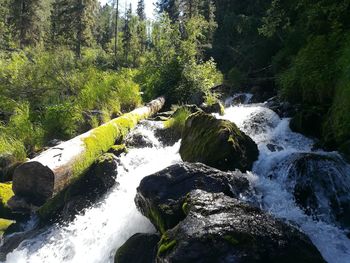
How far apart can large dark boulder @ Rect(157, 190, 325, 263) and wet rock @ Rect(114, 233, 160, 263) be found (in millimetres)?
1158

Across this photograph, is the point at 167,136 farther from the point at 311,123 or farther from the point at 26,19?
the point at 26,19

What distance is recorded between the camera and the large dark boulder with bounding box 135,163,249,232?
5926mm

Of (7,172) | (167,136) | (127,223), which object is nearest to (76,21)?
(167,136)

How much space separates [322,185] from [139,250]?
141 inches

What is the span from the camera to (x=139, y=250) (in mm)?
5996

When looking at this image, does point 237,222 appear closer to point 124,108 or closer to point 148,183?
point 148,183

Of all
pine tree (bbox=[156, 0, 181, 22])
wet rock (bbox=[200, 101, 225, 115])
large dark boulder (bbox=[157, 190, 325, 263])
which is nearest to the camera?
large dark boulder (bbox=[157, 190, 325, 263])

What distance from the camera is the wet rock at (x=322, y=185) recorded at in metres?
6.72

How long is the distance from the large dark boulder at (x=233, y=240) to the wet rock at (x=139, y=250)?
3.80 feet

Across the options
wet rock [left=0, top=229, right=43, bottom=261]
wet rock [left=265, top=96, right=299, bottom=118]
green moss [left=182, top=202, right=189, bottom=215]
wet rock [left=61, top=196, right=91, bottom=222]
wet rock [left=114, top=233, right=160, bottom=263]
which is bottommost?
wet rock [left=0, top=229, right=43, bottom=261]

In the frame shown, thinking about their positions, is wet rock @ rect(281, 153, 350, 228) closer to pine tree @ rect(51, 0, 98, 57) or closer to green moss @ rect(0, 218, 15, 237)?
green moss @ rect(0, 218, 15, 237)

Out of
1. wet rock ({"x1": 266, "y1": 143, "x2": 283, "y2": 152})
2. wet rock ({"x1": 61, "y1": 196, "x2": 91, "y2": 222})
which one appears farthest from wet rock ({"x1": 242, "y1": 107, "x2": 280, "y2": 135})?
wet rock ({"x1": 61, "y1": 196, "x2": 91, "y2": 222})

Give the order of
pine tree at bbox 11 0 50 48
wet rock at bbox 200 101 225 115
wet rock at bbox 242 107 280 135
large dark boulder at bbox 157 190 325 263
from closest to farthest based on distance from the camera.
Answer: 1. large dark boulder at bbox 157 190 325 263
2. wet rock at bbox 242 107 280 135
3. wet rock at bbox 200 101 225 115
4. pine tree at bbox 11 0 50 48

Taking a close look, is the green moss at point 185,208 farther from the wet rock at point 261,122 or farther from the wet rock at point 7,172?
the wet rock at point 261,122
